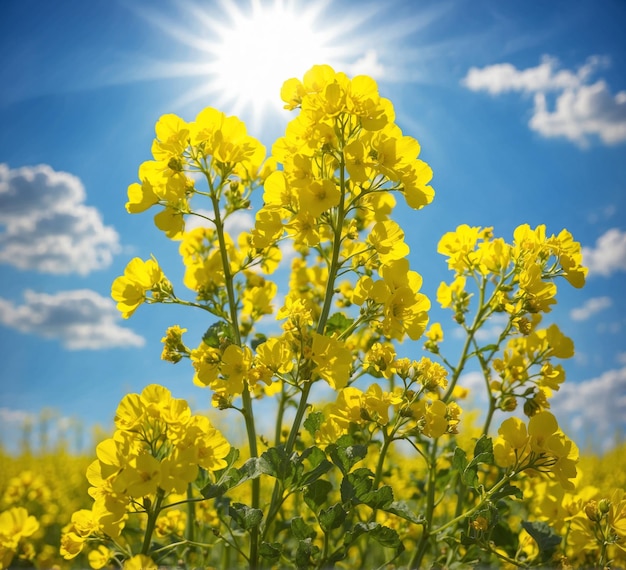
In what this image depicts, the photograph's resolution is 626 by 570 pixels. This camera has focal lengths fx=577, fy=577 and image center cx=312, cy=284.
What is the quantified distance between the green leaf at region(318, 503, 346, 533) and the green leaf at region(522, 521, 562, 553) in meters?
0.88

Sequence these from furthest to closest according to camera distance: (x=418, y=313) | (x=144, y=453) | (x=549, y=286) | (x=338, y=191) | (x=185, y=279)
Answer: (x=185, y=279) < (x=549, y=286) < (x=418, y=313) < (x=338, y=191) < (x=144, y=453)

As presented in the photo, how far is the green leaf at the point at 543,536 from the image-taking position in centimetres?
226

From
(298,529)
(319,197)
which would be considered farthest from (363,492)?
(319,197)

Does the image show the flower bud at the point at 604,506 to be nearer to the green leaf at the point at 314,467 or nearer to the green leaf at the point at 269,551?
the green leaf at the point at 314,467

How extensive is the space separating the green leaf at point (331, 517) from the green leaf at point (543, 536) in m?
0.88

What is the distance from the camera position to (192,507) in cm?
272

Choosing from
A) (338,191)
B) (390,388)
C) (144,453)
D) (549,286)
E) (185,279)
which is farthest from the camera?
(390,388)

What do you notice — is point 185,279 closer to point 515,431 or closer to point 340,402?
point 340,402

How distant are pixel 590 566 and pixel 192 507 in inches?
79.8

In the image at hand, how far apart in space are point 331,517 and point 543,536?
99 cm

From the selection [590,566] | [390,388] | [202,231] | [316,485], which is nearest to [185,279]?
[202,231]

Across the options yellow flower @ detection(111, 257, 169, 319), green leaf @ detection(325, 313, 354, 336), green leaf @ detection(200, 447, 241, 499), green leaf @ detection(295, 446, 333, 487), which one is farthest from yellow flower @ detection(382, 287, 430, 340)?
yellow flower @ detection(111, 257, 169, 319)

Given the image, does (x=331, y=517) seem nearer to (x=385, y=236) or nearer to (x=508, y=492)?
(x=508, y=492)

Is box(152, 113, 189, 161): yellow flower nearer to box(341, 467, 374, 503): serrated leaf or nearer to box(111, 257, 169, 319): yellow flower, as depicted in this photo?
box(111, 257, 169, 319): yellow flower
